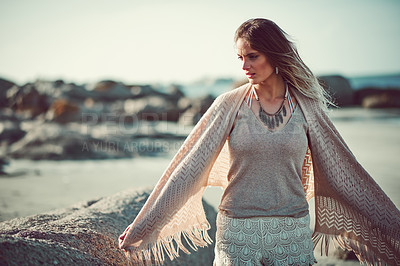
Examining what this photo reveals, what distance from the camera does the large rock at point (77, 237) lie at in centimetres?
226

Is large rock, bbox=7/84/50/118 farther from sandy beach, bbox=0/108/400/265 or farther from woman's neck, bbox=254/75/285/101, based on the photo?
woman's neck, bbox=254/75/285/101

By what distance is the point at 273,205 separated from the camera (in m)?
2.54

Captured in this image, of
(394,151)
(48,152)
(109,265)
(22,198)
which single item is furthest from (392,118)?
(109,265)

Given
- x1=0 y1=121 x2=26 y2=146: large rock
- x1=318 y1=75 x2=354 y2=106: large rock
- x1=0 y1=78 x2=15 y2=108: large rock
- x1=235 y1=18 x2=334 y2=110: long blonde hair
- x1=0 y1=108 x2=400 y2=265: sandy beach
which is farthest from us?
x1=318 y1=75 x2=354 y2=106: large rock

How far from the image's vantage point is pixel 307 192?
305cm

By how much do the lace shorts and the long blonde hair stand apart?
37.1 inches

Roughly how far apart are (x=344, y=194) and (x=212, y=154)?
105cm

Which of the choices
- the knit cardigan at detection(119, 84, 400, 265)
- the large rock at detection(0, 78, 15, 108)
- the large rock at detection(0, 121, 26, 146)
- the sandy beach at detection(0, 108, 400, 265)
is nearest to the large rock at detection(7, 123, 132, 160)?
A: the sandy beach at detection(0, 108, 400, 265)

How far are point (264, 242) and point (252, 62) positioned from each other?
3.92 ft

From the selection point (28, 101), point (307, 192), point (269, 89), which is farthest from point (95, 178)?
point (28, 101)

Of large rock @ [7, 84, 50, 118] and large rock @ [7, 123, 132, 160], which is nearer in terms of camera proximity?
large rock @ [7, 123, 132, 160]

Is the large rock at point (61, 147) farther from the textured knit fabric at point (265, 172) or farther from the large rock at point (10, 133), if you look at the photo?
the textured knit fabric at point (265, 172)

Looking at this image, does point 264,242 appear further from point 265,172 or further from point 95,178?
point 95,178

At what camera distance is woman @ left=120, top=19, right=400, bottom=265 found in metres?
2.53
